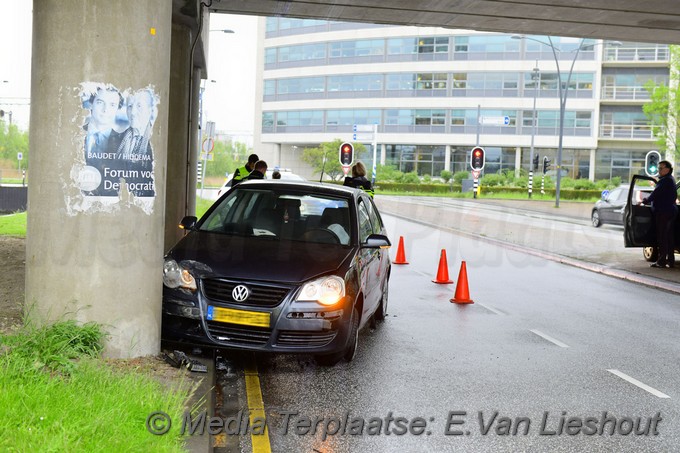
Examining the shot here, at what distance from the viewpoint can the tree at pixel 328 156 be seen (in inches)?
3091

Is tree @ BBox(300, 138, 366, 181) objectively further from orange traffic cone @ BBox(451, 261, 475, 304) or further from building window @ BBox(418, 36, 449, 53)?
orange traffic cone @ BBox(451, 261, 475, 304)

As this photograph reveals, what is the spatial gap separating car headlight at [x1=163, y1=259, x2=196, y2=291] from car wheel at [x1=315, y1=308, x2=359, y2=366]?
4.36 ft

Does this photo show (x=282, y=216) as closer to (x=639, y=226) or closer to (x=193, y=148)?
(x=193, y=148)

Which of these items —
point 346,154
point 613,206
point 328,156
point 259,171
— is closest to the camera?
point 259,171

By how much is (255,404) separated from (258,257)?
5.07 feet

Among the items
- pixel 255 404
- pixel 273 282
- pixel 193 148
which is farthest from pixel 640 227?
pixel 255 404

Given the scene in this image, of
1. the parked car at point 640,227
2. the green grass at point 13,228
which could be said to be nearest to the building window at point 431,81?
the green grass at point 13,228

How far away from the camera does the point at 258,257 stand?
710 cm

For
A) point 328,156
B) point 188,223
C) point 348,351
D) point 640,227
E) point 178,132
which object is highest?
point 328,156

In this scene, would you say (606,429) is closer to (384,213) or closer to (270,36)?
(384,213)

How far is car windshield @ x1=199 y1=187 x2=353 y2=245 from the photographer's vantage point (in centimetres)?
801

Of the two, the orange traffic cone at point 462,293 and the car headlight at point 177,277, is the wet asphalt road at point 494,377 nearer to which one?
the orange traffic cone at point 462,293

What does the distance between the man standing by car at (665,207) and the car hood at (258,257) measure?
10.5 metres

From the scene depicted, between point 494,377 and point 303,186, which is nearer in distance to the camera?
point 494,377
